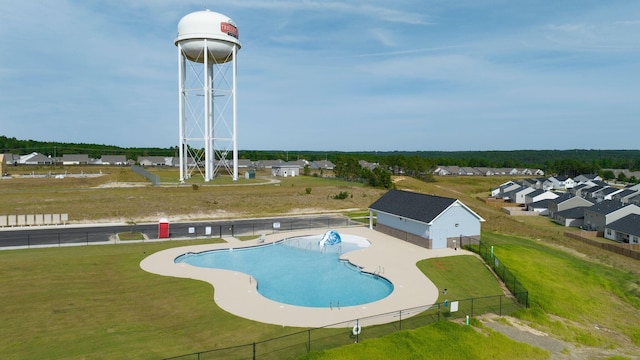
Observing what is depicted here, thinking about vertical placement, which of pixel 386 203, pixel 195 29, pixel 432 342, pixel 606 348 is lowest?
pixel 606 348

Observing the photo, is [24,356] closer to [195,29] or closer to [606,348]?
[606,348]

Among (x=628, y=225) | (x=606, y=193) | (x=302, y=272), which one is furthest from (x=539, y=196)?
(x=302, y=272)

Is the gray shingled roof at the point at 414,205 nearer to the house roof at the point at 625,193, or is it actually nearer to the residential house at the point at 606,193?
the house roof at the point at 625,193

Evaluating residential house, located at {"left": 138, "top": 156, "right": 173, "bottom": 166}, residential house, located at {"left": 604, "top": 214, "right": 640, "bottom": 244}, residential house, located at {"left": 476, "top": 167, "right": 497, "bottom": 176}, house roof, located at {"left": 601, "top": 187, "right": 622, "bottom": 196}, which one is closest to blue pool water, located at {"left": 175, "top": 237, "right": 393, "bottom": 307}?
residential house, located at {"left": 604, "top": 214, "right": 640, "bottom": 244}

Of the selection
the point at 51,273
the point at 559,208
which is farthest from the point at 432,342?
the point at 559,208

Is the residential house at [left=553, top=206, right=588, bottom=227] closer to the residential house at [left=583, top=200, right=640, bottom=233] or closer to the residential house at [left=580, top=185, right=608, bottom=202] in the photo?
the residential house at [left=583, top=200, right=640, bottom=233]

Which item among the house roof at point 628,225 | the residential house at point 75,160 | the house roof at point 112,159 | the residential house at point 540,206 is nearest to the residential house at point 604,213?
the house roof at point 628,225
